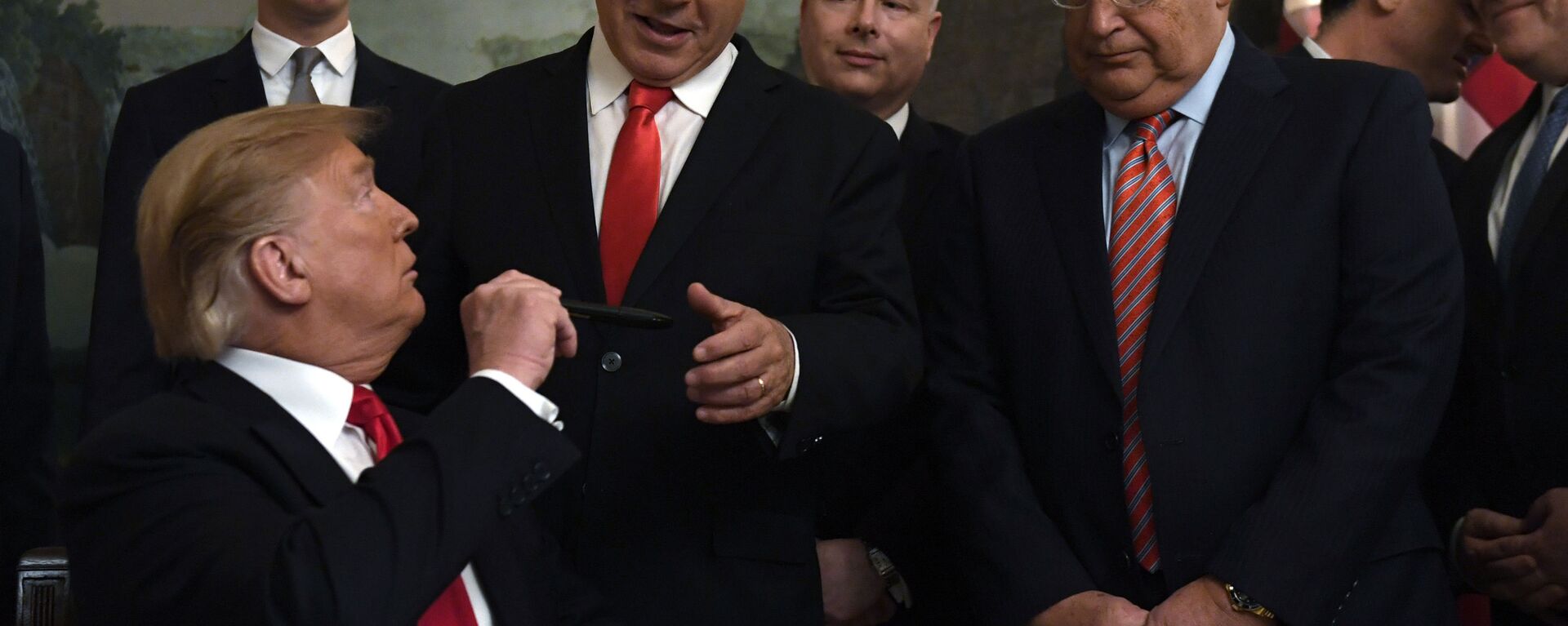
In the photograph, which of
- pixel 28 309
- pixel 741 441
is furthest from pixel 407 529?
pixel 28 309

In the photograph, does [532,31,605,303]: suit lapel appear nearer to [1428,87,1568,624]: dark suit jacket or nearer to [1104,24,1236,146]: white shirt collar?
[1104,24,1236,146]: white shirt collar

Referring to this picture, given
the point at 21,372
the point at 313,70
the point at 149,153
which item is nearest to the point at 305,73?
the point at 313,70

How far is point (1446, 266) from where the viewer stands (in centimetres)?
249

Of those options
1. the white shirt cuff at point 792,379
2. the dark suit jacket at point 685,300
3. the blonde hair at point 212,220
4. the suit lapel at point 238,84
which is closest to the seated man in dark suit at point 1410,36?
the dark suit jacket at point 685,300

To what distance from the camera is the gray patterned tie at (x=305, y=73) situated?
3.43 m

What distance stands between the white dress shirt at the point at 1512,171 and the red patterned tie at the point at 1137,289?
2.64 ft

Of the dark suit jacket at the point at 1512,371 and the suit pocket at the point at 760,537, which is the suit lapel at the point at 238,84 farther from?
the dark suit jacket at the point at 1512,371

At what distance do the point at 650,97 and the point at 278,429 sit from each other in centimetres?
98

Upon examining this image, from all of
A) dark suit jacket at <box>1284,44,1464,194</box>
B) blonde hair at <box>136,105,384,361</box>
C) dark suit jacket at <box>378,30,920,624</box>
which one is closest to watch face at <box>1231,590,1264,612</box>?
dark suit jacket at <box>378,30,920,624</box>

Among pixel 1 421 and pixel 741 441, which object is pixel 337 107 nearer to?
pixel 741 441

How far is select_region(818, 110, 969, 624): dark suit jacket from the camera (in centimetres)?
305

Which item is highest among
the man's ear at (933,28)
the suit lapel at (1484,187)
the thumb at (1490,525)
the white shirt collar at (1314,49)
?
the man's ear at (933,28)

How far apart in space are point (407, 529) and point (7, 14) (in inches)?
115

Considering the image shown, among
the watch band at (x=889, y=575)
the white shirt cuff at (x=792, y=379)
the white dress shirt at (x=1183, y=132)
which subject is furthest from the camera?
the watch band at (x=889, y=575)
